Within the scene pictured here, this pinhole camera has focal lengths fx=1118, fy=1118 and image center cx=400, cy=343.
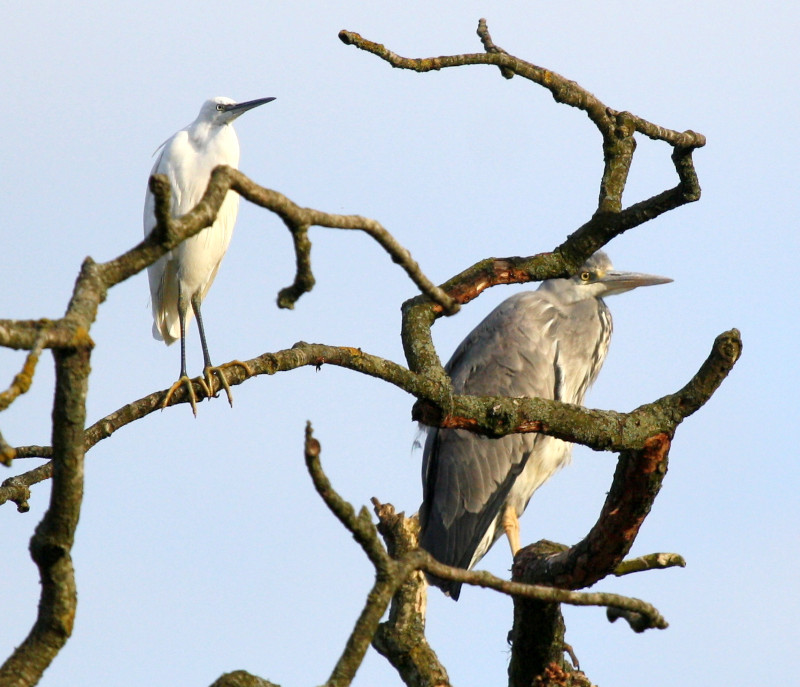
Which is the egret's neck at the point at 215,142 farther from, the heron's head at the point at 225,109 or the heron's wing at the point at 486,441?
the heron's wing at the point at 486,441

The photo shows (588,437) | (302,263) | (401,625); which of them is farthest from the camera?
(401,625)

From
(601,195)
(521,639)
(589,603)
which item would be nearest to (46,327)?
(589,603)

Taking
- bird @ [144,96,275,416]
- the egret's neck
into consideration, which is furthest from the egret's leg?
the egret's neck

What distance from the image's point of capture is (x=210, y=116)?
23.6ft

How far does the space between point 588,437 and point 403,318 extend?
3.16 ft

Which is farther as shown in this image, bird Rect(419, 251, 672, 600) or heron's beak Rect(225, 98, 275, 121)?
bird Rect(419, 251, 672, 600)

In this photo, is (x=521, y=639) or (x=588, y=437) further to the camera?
(x=521, y=639)

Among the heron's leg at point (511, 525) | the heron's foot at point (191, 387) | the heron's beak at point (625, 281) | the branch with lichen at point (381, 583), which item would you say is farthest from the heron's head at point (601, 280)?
the branch with lichen at point (381, 583)

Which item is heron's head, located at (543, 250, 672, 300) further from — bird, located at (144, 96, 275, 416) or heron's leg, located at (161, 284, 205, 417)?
heron's leg, located at (161, 284, 205, 417)

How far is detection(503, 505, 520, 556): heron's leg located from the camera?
7543 mm

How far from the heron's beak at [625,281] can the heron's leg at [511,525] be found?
1.70m

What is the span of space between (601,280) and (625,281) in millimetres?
175

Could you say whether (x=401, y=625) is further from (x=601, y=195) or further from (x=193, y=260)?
(x=193, y=260)

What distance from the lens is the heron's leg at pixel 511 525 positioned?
7543 mm
